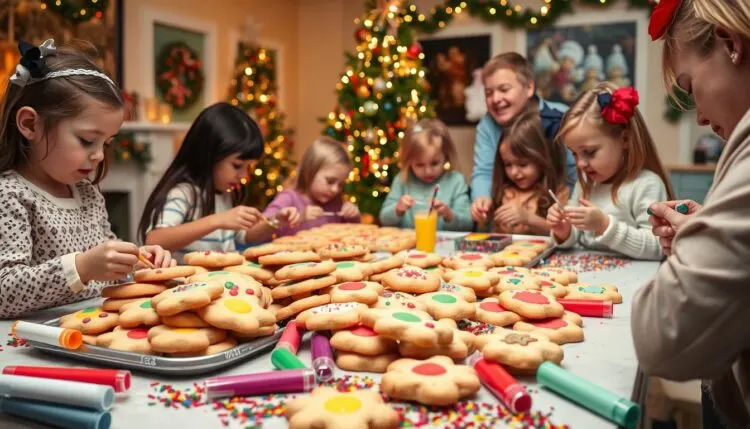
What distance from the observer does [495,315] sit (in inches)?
50.1

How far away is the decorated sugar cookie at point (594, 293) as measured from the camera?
1.50 m

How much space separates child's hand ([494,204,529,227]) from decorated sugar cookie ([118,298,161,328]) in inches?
77.5

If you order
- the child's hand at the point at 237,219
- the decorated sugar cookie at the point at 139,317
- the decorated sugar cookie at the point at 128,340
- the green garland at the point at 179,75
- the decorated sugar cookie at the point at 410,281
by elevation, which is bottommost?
the decorated sugar cookie at the point at 128,340

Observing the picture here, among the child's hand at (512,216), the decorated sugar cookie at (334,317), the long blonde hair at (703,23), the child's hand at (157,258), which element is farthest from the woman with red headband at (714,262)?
the child's hand at (512,216)

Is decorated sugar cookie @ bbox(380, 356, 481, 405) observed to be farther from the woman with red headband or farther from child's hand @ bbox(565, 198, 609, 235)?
child's hand @ bbox(565, 198, 609, 235)

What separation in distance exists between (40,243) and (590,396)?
4.37 ft

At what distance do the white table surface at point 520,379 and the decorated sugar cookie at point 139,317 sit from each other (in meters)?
0.10

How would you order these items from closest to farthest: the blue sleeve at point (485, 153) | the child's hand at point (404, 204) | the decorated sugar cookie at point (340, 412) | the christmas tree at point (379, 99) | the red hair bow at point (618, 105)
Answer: the decorated sugar cookie at point (340, 412), the red hair bow at point (618, 105), the child's hand at point (404, 204), the blue sleeve at point (485, 153), the christmas tree at point (379, 99)

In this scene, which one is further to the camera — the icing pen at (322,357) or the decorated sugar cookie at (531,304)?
the decorated sugar cookie at (531,304)

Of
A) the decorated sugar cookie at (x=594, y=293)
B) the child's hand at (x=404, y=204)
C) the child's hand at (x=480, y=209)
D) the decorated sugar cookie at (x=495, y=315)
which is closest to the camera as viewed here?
the decorated sugar cookie at (x=495, y=315)

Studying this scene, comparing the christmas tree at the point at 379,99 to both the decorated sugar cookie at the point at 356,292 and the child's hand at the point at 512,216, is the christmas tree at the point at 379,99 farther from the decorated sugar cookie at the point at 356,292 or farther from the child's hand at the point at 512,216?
the decorated sugar cookie at the point at 356,292

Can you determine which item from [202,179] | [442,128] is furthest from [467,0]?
[202,179]

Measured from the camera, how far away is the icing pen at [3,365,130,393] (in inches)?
37.5

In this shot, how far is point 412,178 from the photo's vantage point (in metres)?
3.63
